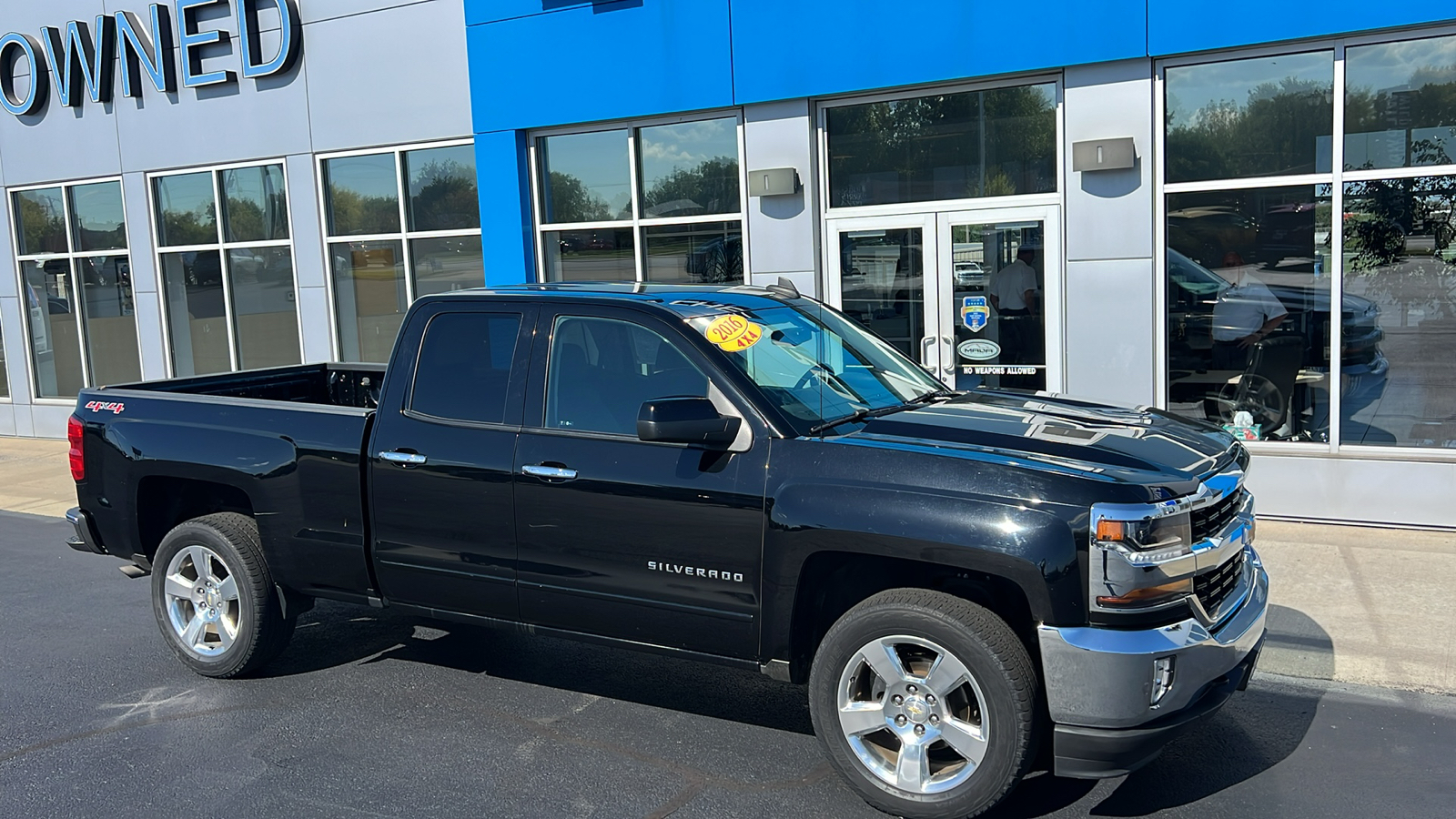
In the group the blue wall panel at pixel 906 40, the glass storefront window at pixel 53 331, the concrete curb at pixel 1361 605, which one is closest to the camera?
the concrete curb at pixel 1361 605

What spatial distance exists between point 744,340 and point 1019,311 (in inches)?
208

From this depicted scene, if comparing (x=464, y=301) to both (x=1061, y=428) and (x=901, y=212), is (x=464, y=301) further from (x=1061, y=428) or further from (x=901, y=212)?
(x=901, y=212)

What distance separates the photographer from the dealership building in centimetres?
840

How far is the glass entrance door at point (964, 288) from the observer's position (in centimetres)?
945

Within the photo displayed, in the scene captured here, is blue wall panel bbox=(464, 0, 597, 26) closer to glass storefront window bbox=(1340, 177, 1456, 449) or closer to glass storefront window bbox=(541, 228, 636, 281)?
glass storefront window bbox=(541, 228, 636, 281)

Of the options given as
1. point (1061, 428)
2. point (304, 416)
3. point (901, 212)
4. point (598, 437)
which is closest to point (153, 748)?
point (304, 416)

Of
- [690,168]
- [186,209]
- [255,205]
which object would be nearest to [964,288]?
[690,168]

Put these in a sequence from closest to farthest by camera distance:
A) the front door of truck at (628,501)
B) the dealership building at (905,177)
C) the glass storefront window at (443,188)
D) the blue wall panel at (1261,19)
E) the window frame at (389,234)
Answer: the front door of truck at (628,501) < the blue wall panel at (1261,19) < the dealership building at (905,177) < the glass storefront window at (443,188) < the window frame at (389,234)

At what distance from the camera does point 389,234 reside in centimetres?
1306

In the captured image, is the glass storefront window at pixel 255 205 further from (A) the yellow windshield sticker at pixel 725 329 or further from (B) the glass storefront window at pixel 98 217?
(A) the yellow windshield sticker at pixel 725 329

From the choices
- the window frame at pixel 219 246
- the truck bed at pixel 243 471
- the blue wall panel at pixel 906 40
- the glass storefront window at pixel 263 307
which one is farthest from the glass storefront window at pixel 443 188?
the truck bed at pixel 243 471

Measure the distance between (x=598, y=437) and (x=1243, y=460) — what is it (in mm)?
2654

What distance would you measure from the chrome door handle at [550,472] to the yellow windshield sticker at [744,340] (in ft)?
2.71

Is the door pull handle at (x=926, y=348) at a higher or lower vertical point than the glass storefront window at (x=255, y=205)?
lower
